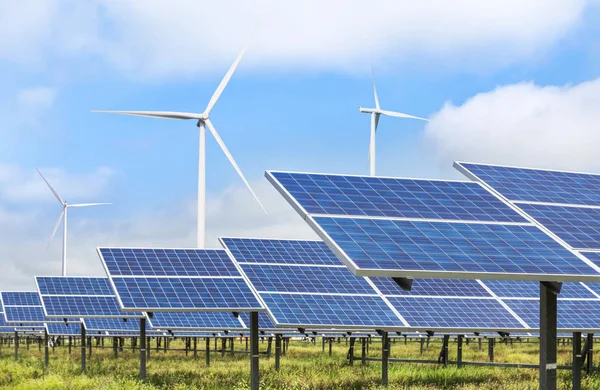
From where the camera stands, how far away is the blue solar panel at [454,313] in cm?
3177

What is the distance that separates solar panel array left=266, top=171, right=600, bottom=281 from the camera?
54.3ft

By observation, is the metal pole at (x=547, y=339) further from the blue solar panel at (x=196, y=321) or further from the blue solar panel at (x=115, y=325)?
the blue solar panel at (x=115, y=325)

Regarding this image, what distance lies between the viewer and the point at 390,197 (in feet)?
66.9

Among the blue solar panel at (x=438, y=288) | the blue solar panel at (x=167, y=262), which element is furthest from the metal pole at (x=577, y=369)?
the blue solar panel at (x=167, y=262)

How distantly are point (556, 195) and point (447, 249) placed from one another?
6.73 meters

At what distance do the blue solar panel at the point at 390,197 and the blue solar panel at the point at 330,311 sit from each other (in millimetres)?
8578

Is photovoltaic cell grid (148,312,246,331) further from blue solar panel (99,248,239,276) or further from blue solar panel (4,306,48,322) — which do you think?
blue solar panel (4,306,48,322)

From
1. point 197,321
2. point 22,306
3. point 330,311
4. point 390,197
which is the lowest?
point 22,306

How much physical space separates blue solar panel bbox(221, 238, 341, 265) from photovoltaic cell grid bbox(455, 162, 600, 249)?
531 inches

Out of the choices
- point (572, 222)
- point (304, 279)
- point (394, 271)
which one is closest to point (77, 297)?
point (304, 279)

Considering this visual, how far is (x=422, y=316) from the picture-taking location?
32188 millimetres

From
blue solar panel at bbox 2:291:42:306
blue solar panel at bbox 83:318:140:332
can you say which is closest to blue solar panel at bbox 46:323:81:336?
blue solar panel at bbox 2:291:42:306

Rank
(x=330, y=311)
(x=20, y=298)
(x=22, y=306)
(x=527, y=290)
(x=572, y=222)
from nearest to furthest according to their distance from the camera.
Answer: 1. (x=572, y=222)
2. (x=330, y=311)
3. (x=527, y=290)
4. (x=22, y=306)
5. (x=20, y=298)

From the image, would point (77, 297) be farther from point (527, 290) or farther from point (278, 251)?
point (527, 290)
